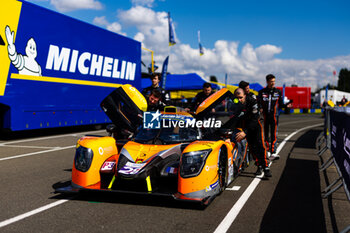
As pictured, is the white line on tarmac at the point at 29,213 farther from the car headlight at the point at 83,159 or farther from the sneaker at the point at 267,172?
the sneaker at the point at 267,172

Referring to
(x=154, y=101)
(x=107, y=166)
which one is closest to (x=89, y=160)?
(x=107, y=166)

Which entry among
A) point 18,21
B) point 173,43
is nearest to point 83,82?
point 18,21

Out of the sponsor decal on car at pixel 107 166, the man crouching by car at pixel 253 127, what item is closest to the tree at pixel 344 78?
the man crouching by car at pixel 253 127

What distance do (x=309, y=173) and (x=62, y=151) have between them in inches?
243

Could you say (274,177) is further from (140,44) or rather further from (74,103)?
(140,44)

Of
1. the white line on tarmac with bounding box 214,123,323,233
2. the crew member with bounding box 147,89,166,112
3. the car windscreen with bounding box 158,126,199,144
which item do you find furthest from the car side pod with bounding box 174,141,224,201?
the crew member with bounding box 147,89,166,112

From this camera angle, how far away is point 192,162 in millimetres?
4641

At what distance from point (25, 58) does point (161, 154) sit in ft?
27.4

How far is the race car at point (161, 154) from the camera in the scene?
4.57m

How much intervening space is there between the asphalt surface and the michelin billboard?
5.01 m

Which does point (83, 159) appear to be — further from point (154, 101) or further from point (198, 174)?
point (154, 101)

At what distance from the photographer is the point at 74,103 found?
1407cm

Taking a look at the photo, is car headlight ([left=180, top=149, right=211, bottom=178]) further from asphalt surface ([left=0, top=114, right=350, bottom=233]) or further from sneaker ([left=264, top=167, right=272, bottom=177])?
sneaker ([left=264, top=167, right=272, bottom=177])

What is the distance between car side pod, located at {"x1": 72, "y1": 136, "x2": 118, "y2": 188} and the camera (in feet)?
16.0
